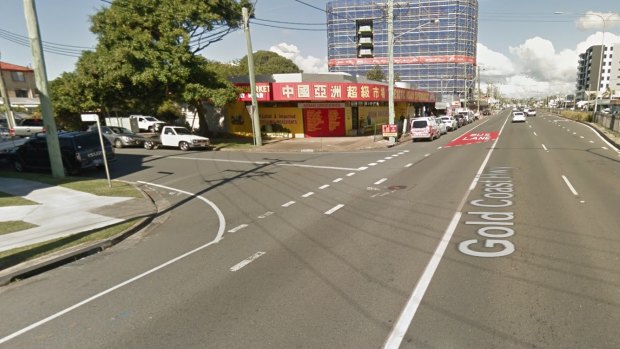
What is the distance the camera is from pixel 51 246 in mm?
7469

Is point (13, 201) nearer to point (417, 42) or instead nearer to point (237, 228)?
point (237, 228)

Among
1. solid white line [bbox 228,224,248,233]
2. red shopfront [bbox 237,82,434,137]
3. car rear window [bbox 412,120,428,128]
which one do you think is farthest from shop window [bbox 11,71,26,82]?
solid white line [bbox 228,224,248,233]

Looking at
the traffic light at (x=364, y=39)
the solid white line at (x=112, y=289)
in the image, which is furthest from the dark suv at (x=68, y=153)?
the traffic light at (x=364, y=39)

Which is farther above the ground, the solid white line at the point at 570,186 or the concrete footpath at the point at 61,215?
the concrete footpath at the point at 61,215

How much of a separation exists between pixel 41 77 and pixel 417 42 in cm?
10000

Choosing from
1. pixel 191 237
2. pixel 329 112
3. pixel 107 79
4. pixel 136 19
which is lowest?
pixel 191 237

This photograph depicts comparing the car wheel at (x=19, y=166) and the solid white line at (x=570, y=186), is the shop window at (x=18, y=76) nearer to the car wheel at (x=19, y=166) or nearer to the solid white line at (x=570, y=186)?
the car wheel at (x=19, y=166)

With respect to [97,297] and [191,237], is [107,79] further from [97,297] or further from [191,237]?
[97,297]

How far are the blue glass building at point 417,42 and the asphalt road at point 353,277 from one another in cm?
9420

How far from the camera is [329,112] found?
105 ft

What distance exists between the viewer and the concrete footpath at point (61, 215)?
275 inches

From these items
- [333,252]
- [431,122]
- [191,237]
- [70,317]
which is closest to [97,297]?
[70,317]

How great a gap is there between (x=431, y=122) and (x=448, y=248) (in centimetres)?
2432

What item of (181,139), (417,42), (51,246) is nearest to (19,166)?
(181,139)
